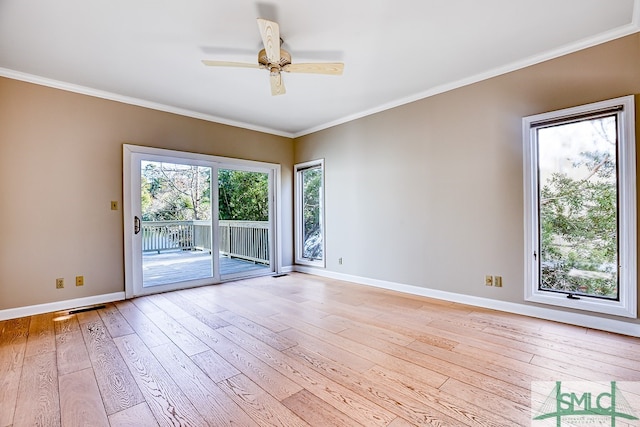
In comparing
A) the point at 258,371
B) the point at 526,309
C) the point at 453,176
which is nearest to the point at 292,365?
the point at 258,371

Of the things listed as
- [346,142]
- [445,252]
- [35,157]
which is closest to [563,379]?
[445,252]

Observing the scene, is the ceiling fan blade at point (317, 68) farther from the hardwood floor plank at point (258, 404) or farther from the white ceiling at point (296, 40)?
the hardwood floor plank at point (258, 404)

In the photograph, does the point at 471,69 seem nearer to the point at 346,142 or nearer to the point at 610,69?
the point at 610,69

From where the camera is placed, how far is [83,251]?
3.54 metres

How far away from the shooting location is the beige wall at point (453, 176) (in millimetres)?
2834

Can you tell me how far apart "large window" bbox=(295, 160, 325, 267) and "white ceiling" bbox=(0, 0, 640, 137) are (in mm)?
Answer: 1789

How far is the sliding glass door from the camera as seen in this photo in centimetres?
393

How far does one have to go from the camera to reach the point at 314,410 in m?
1.60

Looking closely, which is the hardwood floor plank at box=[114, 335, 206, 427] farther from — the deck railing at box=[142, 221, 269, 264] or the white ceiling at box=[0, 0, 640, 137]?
the white ceiling at box=[0, 0, 640, 137]

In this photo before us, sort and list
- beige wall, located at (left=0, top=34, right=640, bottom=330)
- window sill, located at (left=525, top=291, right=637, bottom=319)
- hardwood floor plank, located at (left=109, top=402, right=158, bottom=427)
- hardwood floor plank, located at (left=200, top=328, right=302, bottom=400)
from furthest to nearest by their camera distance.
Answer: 1. beige wall, located at (left=0, top=34, right=640, bottom=330)
2. window sill, located at (left=525, top=291, right=637, bottom=319)
3. hardwood floor plank, located at (left=200, top=328, right=302, bottom=400)
4. hardwood floor plank, located at (left=109, top=402, right=158, bottom=427)

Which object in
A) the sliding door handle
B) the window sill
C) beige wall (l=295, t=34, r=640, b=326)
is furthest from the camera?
the sliding door handle

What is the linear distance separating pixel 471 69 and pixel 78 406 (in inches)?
172

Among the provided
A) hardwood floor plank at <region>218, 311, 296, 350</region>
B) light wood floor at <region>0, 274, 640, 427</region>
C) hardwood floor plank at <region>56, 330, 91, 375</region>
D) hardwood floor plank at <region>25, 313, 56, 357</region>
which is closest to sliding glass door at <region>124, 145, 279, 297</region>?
hardwood floor plank at <region>25, 313, 56, 357</region>

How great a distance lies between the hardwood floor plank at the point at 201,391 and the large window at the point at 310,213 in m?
3.19
